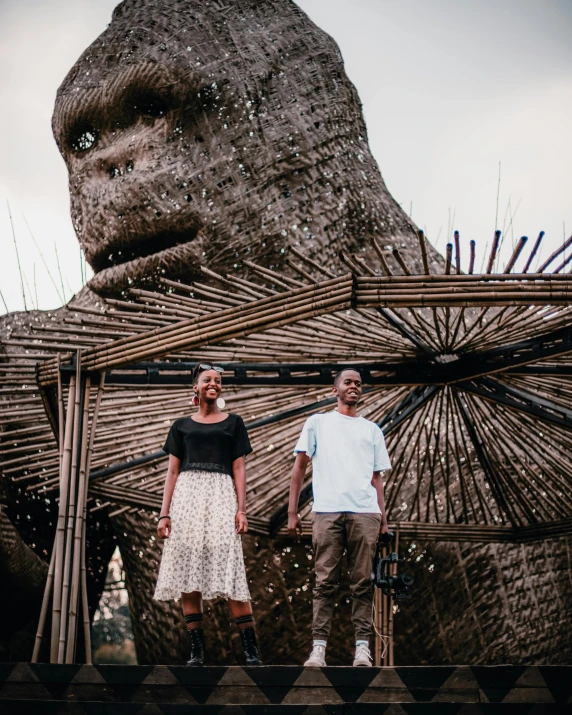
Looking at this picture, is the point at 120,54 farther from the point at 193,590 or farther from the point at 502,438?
the point at 193,590

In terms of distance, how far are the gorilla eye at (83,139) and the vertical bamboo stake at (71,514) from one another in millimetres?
4701

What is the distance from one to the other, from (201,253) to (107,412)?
2.40 metres

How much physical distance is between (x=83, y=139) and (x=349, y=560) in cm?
674

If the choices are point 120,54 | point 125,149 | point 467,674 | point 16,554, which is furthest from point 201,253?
point 467,674

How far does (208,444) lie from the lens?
537 centimetres

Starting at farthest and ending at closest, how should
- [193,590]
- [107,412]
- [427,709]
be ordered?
[107,412] < [193,590] < [427,709]

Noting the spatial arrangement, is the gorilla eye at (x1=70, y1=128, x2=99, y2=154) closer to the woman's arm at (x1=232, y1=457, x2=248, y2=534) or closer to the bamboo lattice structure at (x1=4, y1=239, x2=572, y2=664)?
the bamboo lattice structure at (x1=4, y1=239, x2=572, y2=664)

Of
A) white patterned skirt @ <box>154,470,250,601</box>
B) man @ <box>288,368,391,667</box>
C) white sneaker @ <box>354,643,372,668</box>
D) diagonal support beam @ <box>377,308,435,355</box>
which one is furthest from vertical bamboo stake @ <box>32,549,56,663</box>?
diagonal support beam @ <box>377,308,435,355</box>

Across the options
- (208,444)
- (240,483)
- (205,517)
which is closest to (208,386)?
(208,444)

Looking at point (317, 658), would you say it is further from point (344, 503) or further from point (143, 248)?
point (143, 248)

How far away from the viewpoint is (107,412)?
7.95 m

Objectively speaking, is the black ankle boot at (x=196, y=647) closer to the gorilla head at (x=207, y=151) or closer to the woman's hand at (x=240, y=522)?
the woman's hand at (x=240, y=522)

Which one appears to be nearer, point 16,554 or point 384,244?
point 16,554

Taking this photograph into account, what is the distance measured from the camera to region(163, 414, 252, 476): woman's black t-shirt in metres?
5.36
